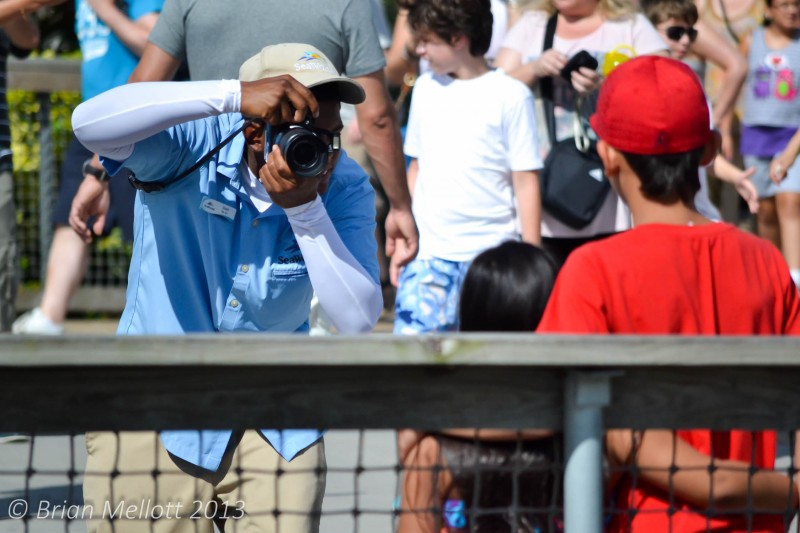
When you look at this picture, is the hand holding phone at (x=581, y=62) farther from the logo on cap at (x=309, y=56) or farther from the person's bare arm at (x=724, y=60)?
the logo on cap at (x=309, y=56)

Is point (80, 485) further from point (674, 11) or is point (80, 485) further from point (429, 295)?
point (674, 11)

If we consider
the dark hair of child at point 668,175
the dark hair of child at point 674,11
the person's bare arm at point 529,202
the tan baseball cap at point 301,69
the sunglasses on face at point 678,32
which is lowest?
the dark hair of child at point 668,175

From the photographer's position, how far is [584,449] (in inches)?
83.4

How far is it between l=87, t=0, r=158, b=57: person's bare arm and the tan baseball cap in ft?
9.25

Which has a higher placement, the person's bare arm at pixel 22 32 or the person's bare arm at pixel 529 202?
the person's bare arm at pixel 22 32

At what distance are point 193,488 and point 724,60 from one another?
481 centimetres

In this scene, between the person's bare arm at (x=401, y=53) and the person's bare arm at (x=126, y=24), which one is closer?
the person's bare arm at (x=126, y=24)

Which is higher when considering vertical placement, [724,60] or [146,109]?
[724,60]

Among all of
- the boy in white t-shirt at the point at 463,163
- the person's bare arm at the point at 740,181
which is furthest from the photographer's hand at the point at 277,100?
the person's bare arm at the point at 740,181

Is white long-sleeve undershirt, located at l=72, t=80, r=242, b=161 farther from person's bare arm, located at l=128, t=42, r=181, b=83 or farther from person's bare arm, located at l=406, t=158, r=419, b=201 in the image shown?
person's bare arm, located at l=406, t=158, r=419, b=201

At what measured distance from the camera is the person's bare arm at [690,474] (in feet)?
7.79

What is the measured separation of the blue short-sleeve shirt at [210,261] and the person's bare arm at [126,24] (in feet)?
9.04

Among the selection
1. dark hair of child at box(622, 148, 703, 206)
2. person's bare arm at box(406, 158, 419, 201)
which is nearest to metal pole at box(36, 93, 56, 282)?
person's bare arm at box(406, 158, 419, 201)

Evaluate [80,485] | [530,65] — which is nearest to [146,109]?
[80,485]
